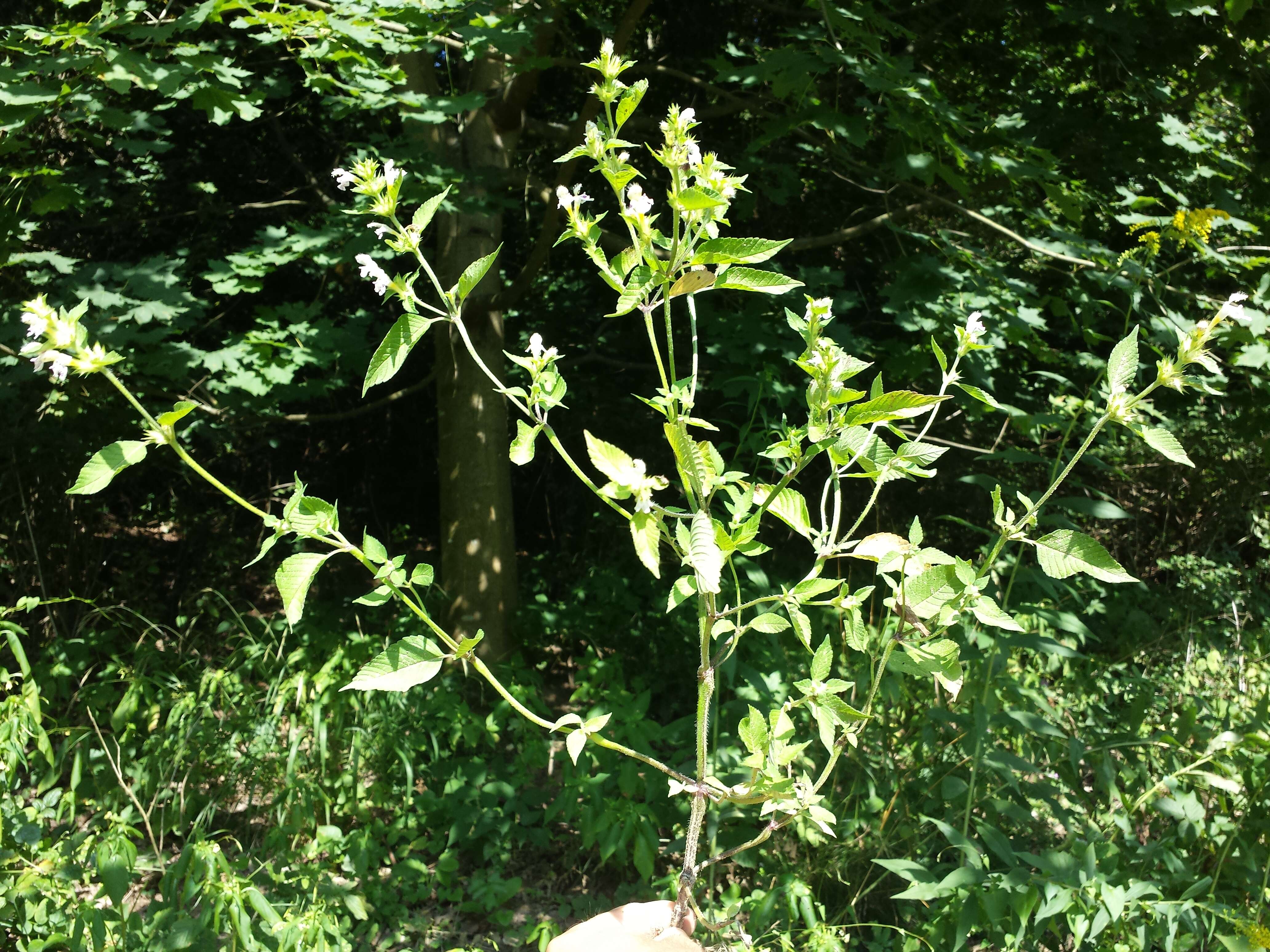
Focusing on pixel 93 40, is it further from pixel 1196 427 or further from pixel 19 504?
pixel 1196 427

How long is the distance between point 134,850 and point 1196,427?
6.23m

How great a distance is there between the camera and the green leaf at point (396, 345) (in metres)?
0.82

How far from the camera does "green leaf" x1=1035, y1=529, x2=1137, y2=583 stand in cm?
84

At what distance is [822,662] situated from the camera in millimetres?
1011

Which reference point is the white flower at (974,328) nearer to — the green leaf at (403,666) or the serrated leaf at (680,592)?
the serrated leaf at (680,592)

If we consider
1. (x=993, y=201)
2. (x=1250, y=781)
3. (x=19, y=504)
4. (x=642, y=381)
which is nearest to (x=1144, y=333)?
(x=993, y=201)

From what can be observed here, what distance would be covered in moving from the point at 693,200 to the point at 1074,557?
1.68 feet

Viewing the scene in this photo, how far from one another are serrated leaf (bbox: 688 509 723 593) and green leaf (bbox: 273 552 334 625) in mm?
334

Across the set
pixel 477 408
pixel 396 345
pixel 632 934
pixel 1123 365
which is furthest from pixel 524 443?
pixel 477 408

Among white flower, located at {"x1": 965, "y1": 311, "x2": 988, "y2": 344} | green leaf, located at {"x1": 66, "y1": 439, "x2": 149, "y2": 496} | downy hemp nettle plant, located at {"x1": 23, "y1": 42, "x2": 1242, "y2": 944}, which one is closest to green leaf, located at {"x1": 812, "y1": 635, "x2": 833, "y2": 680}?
downy hemp nettle plant, located at {"x1": 23, "y1": 42, "x2": 1242, "y2": 944}

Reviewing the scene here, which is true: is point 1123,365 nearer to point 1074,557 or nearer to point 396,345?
point 1074,557

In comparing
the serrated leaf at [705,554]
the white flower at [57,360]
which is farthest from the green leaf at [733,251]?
the white flower at [57,360]

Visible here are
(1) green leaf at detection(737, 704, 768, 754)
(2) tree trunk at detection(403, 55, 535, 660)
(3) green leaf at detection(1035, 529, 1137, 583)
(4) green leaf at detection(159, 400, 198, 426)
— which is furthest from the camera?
(2) tree trunk at detection(403, 55, 535, 660)

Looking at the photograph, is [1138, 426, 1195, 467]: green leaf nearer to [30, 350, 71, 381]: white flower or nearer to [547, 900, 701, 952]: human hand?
[547, 900, 701, 952]: human hand
